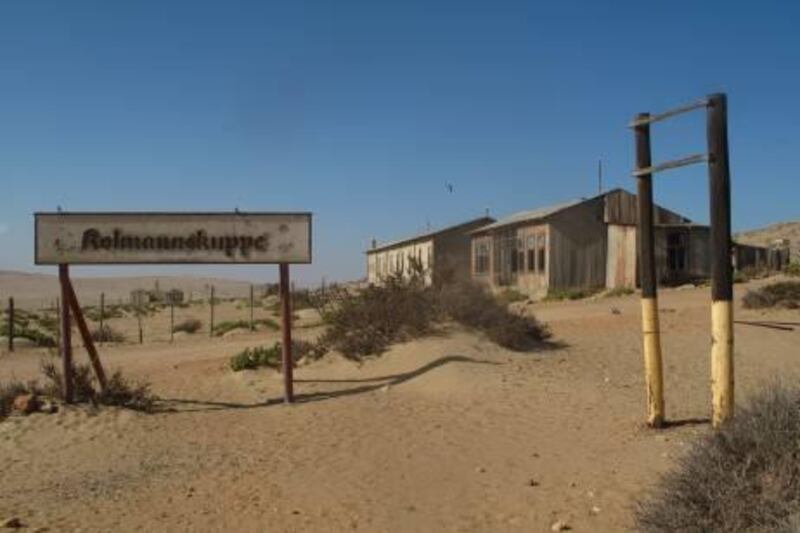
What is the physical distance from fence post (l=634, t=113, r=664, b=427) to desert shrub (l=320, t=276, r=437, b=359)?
6332mm

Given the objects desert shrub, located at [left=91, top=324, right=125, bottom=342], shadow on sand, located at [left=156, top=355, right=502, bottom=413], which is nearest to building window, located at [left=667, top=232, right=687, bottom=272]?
desert shrub, located at [left=91, top=324, right=125, bottom=342]

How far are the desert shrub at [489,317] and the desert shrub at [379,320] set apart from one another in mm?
347

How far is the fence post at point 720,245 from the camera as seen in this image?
8195 mm

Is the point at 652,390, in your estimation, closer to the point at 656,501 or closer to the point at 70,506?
the point at 656,501

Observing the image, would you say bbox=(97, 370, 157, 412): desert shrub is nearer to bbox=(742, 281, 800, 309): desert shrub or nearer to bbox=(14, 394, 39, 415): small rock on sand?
bbox=(14, 394, 39, 415): small rock on sand

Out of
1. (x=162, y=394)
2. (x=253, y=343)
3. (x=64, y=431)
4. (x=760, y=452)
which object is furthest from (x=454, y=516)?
(x=253, y=343)

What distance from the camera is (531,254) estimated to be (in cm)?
3606

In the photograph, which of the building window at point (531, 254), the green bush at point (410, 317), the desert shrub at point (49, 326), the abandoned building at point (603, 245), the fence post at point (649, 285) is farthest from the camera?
the building window at point (531, 254)

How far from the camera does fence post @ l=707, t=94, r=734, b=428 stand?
820 cm

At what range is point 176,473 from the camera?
8.77m

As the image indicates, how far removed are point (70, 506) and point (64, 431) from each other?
127 inches

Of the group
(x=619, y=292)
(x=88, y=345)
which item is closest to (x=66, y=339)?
(x=88, y=345)

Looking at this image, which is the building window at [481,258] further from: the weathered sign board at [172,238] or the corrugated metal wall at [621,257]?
the weathered sign board at [172,238]

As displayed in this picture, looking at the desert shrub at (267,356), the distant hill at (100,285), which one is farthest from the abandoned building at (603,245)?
the distant hill at (100,285)
